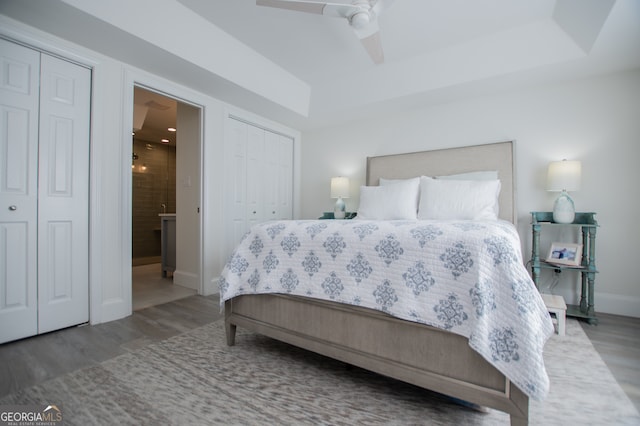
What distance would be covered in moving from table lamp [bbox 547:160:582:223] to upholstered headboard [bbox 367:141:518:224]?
394mm

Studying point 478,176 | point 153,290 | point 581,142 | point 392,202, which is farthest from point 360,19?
point 153,290

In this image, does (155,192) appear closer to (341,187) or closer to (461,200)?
(341,187)

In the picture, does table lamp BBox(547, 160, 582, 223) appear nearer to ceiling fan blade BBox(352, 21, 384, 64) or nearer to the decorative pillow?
the decorative pillow

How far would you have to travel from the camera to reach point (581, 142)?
275cm

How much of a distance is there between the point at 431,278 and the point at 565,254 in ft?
7.32

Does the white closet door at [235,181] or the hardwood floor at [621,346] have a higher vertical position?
the white closet door at [235,181]

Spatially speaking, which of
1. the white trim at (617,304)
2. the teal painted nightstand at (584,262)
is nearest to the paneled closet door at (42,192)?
the teal painted nightstand at (584,262)

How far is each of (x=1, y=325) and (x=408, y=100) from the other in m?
4.15

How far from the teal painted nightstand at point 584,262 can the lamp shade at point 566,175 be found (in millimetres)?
280

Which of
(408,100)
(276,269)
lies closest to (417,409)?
(276,269)

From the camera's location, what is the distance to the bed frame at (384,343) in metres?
1.08

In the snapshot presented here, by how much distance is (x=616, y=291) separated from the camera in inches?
102

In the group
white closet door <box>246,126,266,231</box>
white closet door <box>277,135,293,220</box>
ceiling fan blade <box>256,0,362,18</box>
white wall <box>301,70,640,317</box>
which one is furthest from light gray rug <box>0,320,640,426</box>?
white closet door <box>277,135,293,220</box>

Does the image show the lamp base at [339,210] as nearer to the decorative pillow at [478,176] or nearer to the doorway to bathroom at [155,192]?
the decorative pillow at [478,176]
